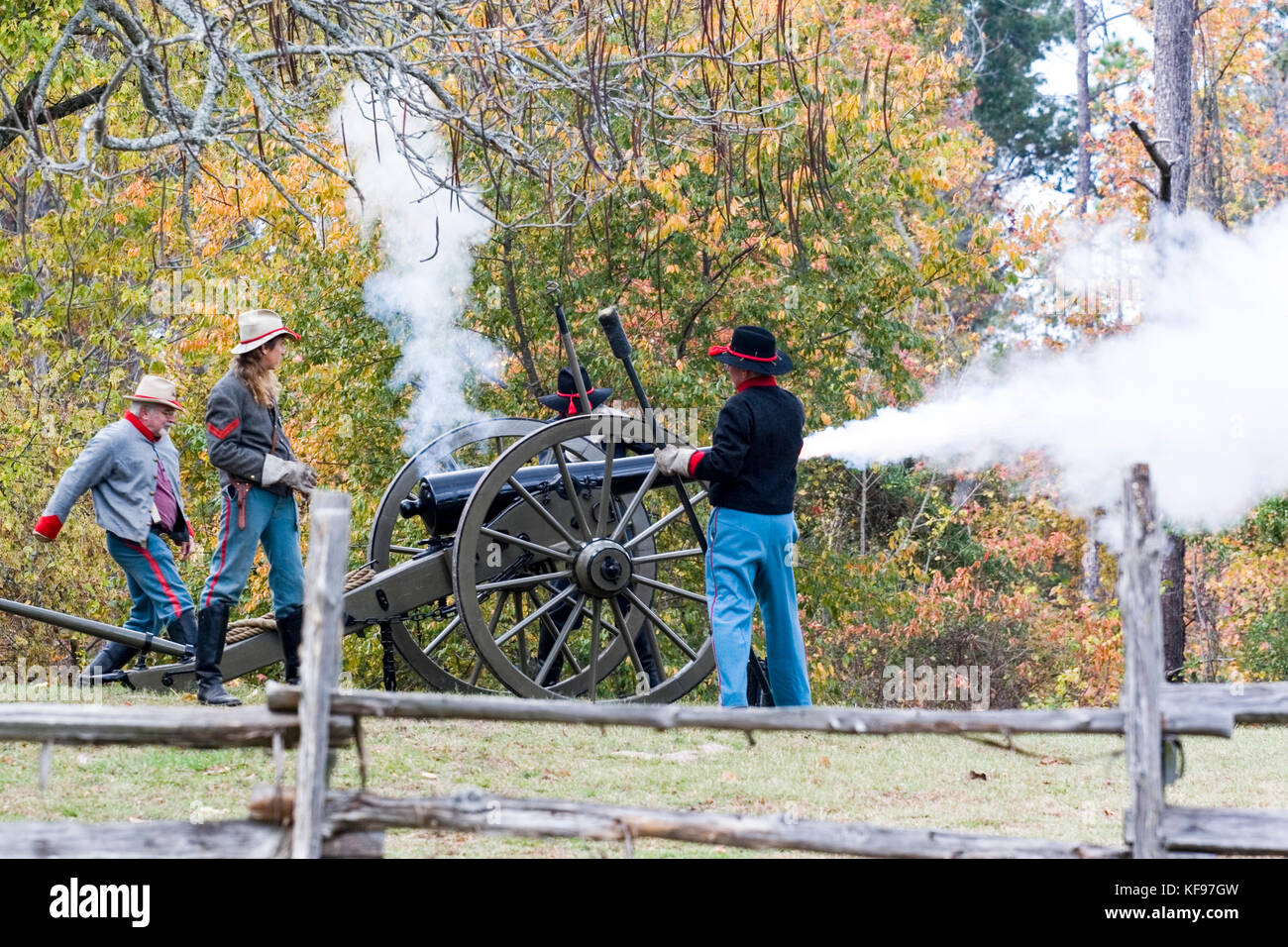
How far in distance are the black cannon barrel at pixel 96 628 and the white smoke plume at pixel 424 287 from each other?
472 centimetres

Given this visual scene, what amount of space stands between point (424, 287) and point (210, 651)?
588 cm

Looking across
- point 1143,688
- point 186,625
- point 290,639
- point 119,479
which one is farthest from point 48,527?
point 1143,688

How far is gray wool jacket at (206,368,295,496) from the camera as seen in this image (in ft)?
22.3

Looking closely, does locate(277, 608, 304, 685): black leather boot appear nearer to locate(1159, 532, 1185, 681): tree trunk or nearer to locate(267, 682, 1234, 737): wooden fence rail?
locate(267, 682, 1234, 737): wooden fence rail

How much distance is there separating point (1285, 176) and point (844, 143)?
15.3m

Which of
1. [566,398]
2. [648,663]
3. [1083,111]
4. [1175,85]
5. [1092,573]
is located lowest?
[648,663]

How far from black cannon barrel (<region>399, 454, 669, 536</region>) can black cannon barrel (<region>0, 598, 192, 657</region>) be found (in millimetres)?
1475

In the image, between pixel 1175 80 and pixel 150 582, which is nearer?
pixel 150 582

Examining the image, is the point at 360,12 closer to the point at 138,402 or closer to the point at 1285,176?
the point at 138,402

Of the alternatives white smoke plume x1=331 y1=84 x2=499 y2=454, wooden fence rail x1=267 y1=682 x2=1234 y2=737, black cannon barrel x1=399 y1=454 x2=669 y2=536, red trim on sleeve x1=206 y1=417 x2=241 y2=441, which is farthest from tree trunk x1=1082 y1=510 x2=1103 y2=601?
wooden fence rail x1=267 y1=682 x2=1234 y2=737

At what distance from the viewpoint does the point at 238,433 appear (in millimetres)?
6836

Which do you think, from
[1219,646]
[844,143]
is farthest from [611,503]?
[1219,646]

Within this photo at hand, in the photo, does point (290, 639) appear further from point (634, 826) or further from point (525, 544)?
point (634, 826)

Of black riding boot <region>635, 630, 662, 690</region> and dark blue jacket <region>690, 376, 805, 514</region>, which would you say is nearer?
dark blue jacket <region>690, 376, 805, 514</region>
